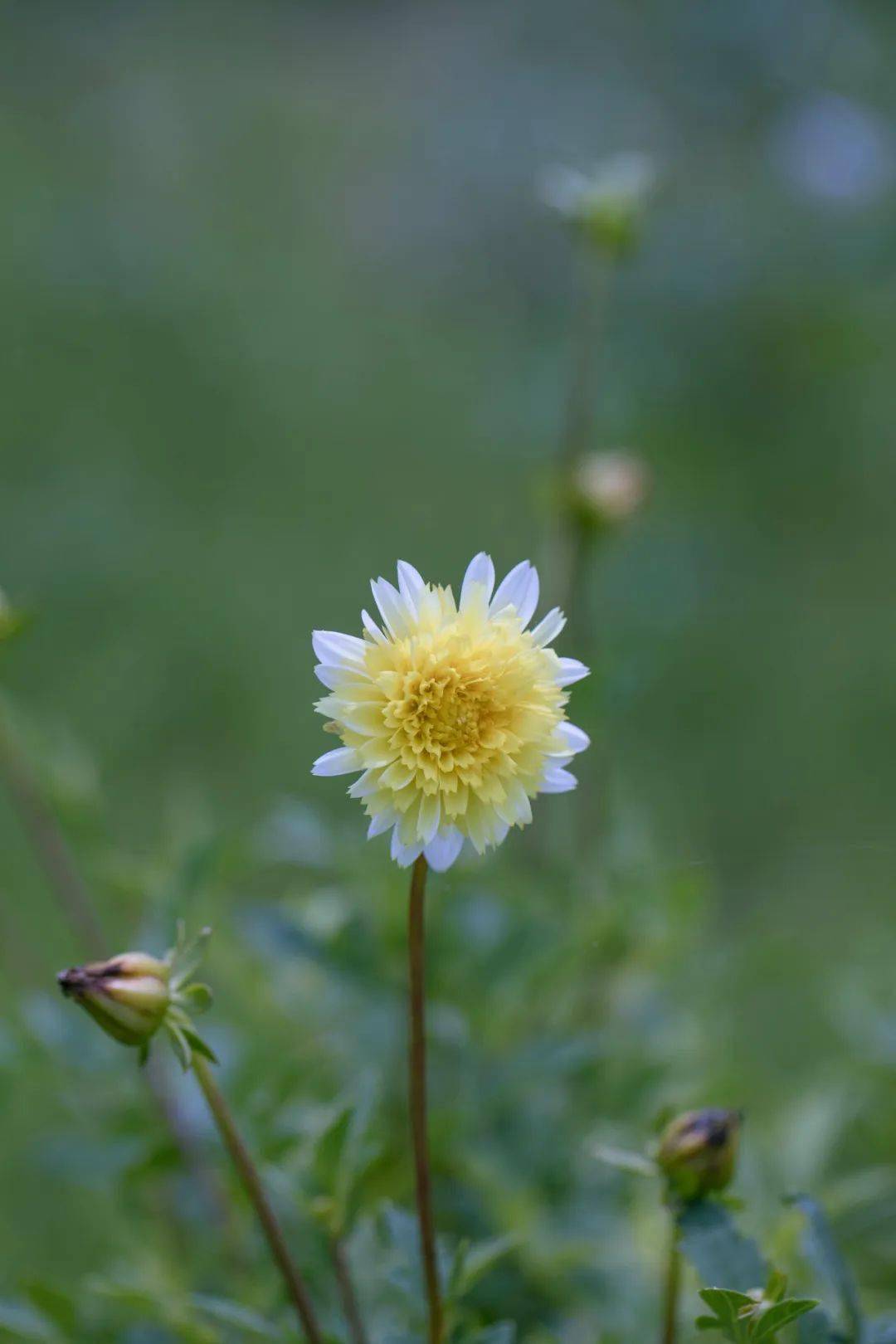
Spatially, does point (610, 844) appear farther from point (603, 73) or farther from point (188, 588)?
point (603, 73)

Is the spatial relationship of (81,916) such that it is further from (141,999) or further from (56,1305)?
(141,999)

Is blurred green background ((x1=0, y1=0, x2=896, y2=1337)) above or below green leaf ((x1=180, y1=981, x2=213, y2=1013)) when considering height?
above

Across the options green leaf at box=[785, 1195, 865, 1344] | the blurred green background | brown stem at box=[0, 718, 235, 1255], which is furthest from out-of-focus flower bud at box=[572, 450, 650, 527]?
green leaf at box=[785, 1195, 865, 1344]

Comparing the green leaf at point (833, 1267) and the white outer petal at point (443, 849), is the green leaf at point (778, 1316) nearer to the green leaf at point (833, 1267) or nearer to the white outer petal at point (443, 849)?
the green leaf at point (833, 1267)

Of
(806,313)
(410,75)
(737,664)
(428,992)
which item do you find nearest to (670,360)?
(806,313)

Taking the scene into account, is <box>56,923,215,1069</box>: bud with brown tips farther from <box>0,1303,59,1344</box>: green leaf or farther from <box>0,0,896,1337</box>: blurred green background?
<box>0,0,896,1337</box>: blurred green background

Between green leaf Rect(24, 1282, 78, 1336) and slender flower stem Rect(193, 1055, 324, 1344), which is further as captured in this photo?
green leaf Rect(24, 1282, 78, 1336)
